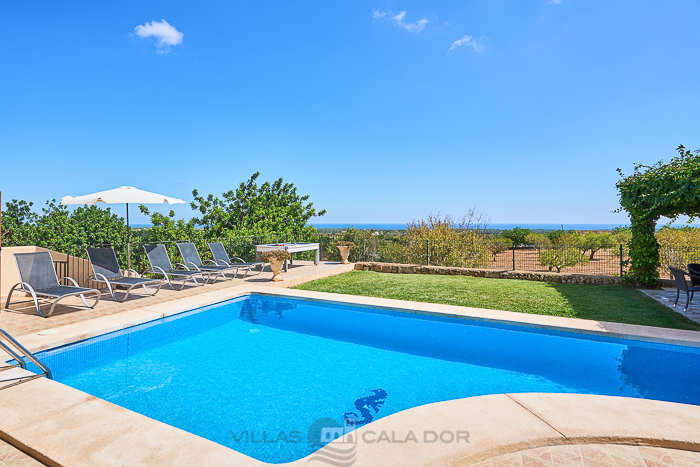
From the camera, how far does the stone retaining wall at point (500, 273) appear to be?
946 centimetres

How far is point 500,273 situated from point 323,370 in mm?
7911

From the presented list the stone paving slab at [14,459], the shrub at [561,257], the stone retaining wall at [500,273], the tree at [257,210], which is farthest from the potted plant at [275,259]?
the shrub at [561,257]

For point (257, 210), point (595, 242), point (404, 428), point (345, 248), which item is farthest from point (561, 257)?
point (404, 428)

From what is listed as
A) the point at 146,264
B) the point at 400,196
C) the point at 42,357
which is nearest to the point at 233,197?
the point at 146,264

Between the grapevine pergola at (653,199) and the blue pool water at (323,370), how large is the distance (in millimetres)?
4570

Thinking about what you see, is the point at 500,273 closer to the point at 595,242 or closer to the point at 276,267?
the point at 276,267

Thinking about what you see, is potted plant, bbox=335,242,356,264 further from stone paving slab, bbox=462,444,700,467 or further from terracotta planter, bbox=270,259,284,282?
stone paving slab, bbox=462,444,700,467

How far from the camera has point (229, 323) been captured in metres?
6.50

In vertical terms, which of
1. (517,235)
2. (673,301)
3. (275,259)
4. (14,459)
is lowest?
(14,459)

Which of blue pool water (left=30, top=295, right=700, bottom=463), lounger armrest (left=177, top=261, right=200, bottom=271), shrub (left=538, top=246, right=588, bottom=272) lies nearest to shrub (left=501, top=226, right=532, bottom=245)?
shrub (left=538, top=246, right=588, bottom=272)

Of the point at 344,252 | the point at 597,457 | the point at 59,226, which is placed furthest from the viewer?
the point at 59,226

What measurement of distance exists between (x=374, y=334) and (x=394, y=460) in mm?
3664

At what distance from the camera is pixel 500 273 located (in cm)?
1061

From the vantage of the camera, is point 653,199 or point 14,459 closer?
point 14,459
